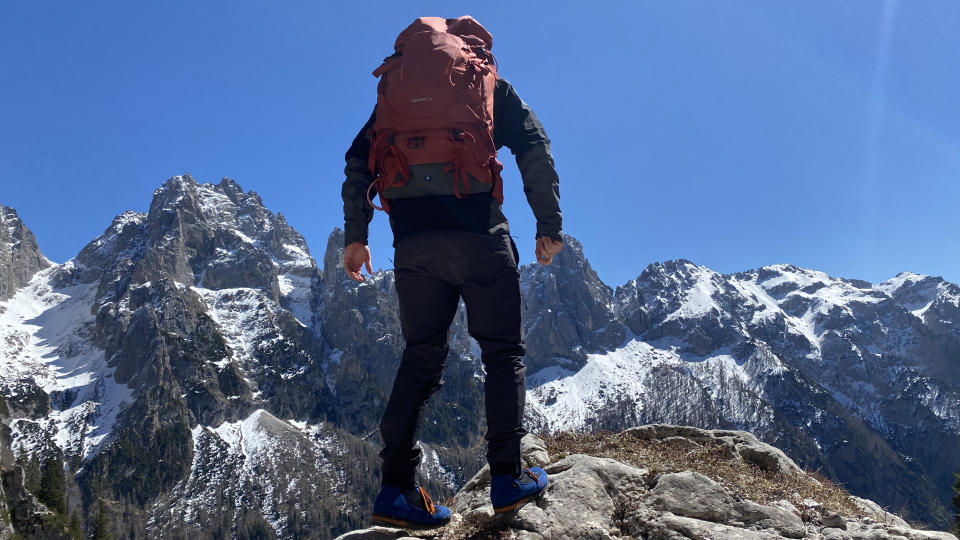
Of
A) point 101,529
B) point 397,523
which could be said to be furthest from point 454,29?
point 101,529

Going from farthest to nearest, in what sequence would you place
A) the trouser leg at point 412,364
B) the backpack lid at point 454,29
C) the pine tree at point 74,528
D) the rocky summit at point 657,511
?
the pine tree at point 74,528 < the backpack lid at point 454,29 < the trouser leg at point 412,364 < the rocky summit at point 657,511

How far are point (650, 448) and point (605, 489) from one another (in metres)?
2.92

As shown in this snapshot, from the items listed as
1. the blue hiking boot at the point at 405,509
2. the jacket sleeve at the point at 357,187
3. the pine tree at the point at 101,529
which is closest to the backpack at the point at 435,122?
the jacket sleeve at the point at 357,187

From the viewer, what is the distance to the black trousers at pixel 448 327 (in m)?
6.08

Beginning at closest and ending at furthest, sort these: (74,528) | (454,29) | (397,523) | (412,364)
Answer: (397,523) < (412,364) < (454,29) < (74,528)

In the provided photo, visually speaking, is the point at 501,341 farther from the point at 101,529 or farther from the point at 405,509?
the point at 101,529

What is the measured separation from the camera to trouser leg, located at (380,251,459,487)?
630 cm

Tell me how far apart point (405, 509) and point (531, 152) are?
4003mm

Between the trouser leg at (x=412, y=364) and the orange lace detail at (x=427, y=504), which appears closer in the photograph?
the trouser leg at (x=412, y=364)

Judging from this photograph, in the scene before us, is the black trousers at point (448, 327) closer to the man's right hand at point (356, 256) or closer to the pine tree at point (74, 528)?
the man's right hand at point (356, 256)

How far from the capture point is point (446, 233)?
6035mm

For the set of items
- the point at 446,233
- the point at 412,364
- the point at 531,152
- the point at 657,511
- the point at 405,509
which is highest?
the point at 531,152

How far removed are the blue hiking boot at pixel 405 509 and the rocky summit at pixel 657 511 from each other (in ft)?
0.54

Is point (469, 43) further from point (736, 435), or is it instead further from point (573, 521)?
point (736, 435)
